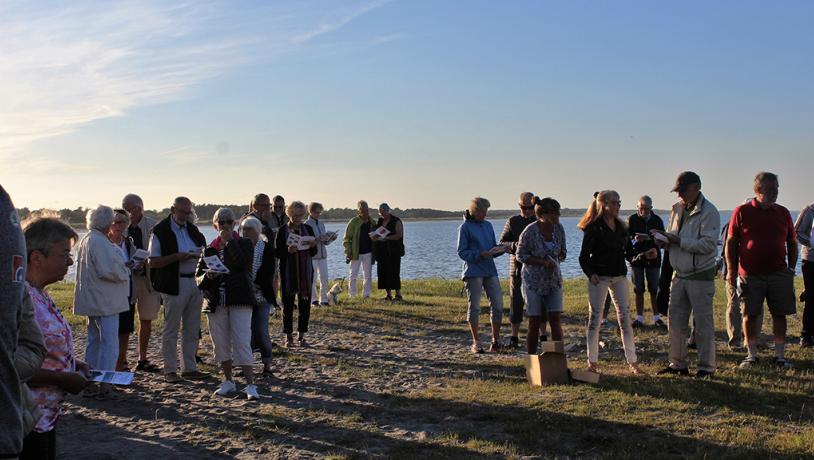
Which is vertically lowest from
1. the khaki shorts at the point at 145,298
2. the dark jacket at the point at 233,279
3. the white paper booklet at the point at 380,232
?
the khaki shorts at the point at 145,298

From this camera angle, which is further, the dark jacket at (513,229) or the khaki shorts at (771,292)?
the dark jacket at (513,229)

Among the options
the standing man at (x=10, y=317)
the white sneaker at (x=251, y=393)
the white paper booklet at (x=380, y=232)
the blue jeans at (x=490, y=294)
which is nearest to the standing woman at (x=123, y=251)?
the white sneaker at (x=251, y=393)

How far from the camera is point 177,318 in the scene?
7770 mm

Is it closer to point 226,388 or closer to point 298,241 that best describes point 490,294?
point 298,241

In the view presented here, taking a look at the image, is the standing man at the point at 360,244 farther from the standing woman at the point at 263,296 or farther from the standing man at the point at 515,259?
the standing woman at the point at 263,296

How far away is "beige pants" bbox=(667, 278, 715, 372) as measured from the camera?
714 cm

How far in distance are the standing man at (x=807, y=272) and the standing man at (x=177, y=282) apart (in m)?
7.69

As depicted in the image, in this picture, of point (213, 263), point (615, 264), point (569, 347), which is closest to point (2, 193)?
point (213, 263)

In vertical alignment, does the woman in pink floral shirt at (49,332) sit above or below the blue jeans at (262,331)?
above

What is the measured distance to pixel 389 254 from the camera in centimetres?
1519

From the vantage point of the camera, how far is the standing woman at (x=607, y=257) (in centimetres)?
743

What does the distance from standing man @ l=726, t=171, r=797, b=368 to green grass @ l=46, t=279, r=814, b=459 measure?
52cm

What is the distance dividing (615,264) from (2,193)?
21.2 ft

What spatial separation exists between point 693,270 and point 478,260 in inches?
108
